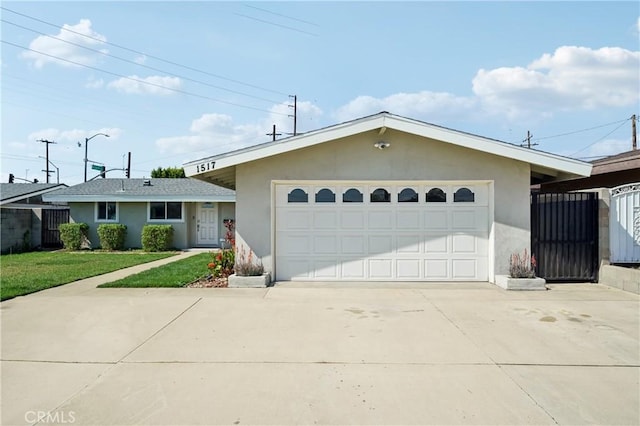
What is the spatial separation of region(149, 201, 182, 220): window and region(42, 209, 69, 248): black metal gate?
15.6 ft

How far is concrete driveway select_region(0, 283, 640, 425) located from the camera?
3.42m

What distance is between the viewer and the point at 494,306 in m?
7.11

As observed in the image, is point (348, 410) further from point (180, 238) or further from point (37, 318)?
point (180, 238)

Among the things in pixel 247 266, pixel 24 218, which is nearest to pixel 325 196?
pixel 247 266

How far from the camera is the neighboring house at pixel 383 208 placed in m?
9.20

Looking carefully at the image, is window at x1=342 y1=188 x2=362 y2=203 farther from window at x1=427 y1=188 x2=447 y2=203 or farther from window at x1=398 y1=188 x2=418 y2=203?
window at x1=427 y1=188 x2=447 y2=203

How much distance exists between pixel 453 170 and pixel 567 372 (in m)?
5.75

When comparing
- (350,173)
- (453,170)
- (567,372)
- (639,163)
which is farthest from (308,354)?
(639,163)

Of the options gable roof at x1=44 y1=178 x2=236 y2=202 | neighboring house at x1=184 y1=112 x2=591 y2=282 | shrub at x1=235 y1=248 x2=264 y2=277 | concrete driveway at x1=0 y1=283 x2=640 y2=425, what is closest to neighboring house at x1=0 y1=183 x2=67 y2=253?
gable roof at x1=44 y1=178 x2=236 y2=202

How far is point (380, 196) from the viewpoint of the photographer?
31.3ft

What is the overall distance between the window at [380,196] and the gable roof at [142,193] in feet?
35.2

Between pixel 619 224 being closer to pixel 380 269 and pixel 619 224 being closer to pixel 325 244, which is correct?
pixel 380 269

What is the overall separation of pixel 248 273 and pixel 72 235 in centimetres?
1394

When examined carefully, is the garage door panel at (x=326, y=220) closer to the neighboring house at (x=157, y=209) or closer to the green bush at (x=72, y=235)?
the neighboring house at (x=157, y=209)
